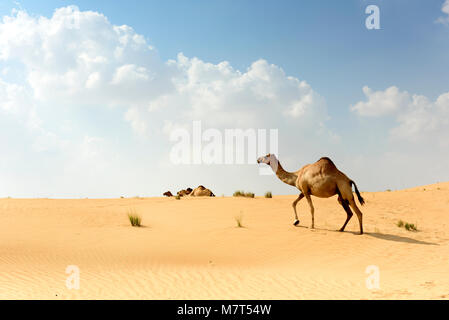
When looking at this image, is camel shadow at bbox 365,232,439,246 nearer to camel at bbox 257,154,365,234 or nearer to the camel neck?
camel at bbox 257,154,365,234

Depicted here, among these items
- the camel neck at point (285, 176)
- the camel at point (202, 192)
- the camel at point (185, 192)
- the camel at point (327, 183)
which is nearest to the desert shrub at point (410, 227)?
the camel at point (327, 183)

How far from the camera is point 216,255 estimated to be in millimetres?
10859

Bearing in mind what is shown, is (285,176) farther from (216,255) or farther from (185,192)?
(185,192)

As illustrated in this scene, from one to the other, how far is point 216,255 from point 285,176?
17.3ft

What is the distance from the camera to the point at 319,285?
25.7 feet

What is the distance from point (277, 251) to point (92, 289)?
5.95 meters

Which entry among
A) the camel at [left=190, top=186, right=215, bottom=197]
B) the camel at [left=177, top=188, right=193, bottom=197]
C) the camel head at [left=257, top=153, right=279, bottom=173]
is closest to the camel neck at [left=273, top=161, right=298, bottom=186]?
the camel head at [left=257, top=153, right=279, bottom=173]

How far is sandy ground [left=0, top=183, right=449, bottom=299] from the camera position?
7.39 meters

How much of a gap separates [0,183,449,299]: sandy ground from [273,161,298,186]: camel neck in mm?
1756

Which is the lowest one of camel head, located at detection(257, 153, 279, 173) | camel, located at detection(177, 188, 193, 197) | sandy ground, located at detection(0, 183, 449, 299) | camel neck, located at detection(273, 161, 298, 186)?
sandy ground, located at detection(0, 183, 449, 299)

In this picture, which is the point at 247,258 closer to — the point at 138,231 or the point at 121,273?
the point at 121,273

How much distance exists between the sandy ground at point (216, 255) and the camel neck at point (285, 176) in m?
1.76

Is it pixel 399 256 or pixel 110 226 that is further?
pixel 110 226

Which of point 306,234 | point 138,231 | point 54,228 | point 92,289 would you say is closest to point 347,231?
point 306,234
